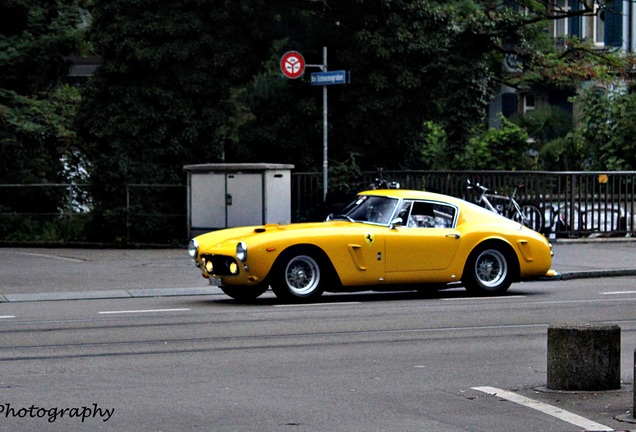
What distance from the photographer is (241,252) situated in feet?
48.9

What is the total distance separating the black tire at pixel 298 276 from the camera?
1519 cm

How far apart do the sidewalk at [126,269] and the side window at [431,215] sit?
324 cm

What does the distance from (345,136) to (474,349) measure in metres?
17.2

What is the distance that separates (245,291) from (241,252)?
3.80 feet

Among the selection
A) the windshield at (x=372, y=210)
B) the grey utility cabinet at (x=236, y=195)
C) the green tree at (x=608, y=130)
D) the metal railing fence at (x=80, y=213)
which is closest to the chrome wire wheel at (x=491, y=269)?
the windshield at (x=372, y=210)

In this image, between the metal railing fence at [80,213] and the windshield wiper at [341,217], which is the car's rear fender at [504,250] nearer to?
the windshield wiper at [341,217]

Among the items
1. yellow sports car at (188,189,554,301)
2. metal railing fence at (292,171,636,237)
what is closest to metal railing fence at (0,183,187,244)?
metal railing fence at (292,171,636,237)

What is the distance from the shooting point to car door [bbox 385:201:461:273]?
15.8 metres

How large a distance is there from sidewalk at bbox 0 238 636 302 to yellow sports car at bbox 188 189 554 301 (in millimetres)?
2328

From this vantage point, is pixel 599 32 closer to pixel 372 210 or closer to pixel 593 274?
pixel 593 274

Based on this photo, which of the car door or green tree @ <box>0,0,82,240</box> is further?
green tree @ <box>0,0,82,240</box>

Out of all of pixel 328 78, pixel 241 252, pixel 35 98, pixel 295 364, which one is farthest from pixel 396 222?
pixel 35 98

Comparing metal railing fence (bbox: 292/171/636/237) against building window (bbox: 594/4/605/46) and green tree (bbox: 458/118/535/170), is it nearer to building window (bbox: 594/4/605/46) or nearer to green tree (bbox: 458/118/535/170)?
green tree (bbox: 458/118/535/170)

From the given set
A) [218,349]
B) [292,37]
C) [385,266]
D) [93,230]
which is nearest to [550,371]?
[218,349]
